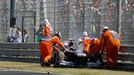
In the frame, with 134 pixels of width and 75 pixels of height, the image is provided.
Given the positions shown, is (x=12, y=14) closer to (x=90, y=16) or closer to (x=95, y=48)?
(x=90, y=16)

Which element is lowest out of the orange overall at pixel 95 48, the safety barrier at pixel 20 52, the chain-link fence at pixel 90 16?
the safety barrier at pixel 20 52

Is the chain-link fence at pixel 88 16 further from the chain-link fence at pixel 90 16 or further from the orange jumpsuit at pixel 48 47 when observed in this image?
the orange jumpsuit at pixel 48 47

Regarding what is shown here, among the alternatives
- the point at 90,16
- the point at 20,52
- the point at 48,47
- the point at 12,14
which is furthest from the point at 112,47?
the point at 12,14

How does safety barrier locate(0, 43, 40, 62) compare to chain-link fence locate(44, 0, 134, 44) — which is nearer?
chain-link fence locate(44, 0, 134, 44)

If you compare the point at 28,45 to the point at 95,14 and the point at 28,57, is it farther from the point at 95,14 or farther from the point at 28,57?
the point at 95,14

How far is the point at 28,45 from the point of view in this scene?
24438 millimetres

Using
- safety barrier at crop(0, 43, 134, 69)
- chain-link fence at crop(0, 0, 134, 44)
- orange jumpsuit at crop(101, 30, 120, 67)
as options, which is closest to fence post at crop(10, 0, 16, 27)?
chain-link fence at crop(0, 0, 134, 44)

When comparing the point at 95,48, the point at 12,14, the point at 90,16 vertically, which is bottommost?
the point at 95,48

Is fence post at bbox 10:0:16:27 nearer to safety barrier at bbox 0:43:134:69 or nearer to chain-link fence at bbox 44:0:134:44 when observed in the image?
chain-link fence at bbox 44:0:134:44

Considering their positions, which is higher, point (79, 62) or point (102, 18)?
point (102, 18)

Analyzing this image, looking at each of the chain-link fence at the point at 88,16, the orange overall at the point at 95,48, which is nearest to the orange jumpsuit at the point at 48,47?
the orange overall at the point at 95,48

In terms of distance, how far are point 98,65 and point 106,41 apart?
106 centimetres

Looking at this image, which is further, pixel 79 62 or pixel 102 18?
pixel 102 18

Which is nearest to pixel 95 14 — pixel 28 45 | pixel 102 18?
pixel 102 18
